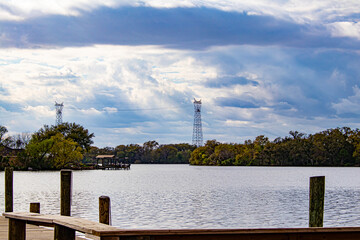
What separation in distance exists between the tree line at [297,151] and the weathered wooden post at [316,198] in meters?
146

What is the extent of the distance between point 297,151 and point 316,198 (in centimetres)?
15427

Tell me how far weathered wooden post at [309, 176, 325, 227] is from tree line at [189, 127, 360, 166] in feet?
480

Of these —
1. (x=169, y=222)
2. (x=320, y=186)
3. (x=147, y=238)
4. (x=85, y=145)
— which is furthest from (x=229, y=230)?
(x=85, y=145)

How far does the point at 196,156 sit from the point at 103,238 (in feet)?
623

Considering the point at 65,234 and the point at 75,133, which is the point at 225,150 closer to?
the point at 75,133

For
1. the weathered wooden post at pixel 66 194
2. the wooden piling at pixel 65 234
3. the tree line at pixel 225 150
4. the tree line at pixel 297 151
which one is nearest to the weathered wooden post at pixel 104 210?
the weathered wooden post at pixel 66 194

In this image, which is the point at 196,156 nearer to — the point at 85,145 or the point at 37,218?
the point at 85,145

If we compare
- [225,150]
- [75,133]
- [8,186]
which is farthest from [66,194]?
[225,150]

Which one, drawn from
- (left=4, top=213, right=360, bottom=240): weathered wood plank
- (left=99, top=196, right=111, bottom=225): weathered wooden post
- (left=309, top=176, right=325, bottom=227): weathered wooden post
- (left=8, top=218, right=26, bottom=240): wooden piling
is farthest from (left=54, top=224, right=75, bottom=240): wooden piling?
(left=309, top=176, right=325, bottom=227): weathered wooden post

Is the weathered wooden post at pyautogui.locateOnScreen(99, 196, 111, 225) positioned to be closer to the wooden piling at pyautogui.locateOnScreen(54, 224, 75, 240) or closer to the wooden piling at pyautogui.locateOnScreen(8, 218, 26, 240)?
the wooden piling at pyautogui.locateOnScreen(8, 218, 26, 240)

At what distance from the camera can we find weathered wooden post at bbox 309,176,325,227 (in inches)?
476

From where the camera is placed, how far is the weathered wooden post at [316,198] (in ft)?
39.7

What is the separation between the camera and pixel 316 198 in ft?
40.2

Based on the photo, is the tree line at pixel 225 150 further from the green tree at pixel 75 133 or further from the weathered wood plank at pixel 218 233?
the weathered wood plank at pixel 218 233
